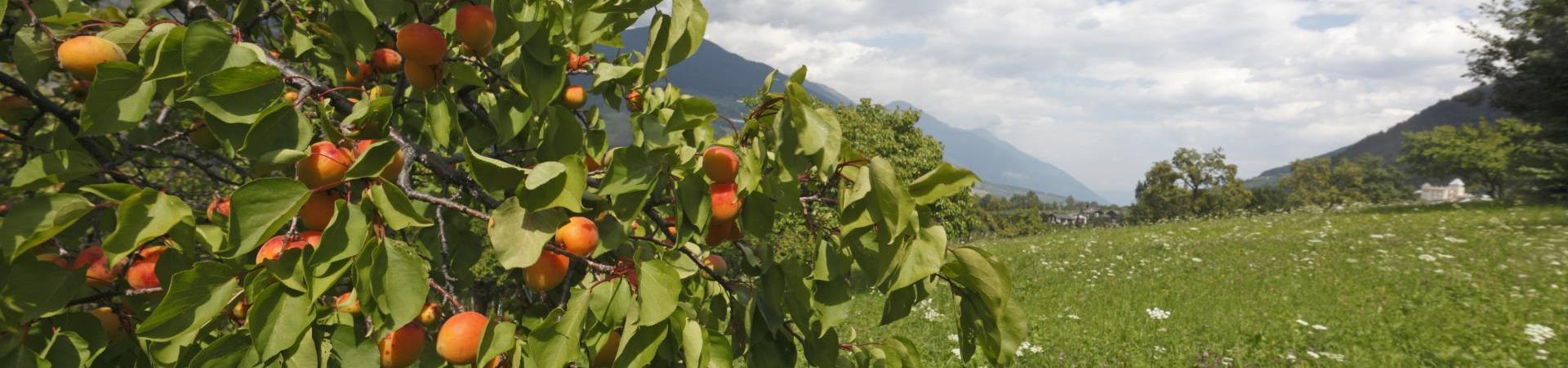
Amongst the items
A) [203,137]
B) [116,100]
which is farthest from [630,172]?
[203,137]

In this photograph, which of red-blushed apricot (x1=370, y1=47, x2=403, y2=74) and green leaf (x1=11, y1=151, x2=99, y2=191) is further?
red-blushed apricot (x1=370, y1=47, x2=403, y2=74)

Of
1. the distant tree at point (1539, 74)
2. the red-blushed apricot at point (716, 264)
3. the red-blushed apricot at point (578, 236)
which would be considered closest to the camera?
the red-blushed apricot at point (578, 236)

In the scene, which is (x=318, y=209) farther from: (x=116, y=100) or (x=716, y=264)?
(x=716, y=264)

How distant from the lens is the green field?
22.1ft

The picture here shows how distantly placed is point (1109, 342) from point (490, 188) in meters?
7.51

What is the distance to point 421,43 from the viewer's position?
147cm

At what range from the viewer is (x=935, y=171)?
53.6 inches

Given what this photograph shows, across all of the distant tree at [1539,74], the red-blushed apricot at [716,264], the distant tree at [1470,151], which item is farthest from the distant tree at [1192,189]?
the red-blushed apricot at [716,264]

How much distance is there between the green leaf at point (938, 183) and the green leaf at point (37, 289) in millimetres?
1569

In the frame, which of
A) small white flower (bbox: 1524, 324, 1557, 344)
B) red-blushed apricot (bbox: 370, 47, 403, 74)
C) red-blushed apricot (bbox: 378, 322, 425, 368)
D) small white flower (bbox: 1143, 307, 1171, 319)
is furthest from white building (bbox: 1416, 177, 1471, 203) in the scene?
red-blushed apricot (bbox: 378, 322, 425, 368)

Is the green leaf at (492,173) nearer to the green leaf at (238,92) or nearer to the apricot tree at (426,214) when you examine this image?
the apricot tree at (426,214)

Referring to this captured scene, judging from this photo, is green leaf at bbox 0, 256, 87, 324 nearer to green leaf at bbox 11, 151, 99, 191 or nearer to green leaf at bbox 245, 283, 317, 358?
green leaf at bbox 11, 151, 99, 191

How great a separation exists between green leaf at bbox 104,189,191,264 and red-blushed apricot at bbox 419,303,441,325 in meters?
0.59

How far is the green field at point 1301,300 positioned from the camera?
6.73 metres
